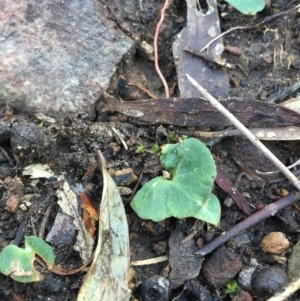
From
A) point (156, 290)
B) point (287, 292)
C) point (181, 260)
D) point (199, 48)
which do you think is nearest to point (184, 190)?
point (181, 260)

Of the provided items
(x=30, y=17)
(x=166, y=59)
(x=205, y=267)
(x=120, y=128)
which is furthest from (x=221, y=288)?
→ (x=30, y=17)

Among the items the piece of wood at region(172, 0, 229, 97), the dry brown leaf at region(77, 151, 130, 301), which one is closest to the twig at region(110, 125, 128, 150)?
the dry brown leaf at region(77, 151, 130, 301)

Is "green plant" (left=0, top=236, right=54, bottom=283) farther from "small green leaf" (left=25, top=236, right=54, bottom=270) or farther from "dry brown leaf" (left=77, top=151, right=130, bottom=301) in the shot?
"dry brown leaf" (left=77, top=151, right=130, bottom=301)

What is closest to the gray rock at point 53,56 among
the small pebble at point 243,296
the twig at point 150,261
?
the twig at point 150,261

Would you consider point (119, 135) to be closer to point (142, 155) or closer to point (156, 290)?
point (142, 155)

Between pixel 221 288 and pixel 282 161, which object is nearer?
pixel 221 288

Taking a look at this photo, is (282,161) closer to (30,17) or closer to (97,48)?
(97,48)
